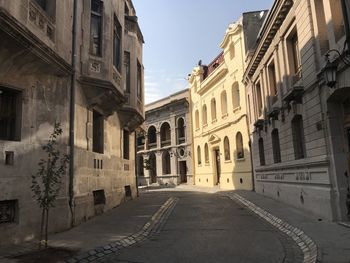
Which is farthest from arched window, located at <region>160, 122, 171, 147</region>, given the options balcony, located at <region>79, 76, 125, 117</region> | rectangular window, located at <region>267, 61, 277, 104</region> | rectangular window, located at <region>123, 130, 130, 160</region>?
balcony, located at <region>79, 76, 125, 117</region>

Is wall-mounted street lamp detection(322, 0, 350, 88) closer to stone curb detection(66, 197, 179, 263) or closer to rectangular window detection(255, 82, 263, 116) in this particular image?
stone curb detection(66, 197, 179, 263)

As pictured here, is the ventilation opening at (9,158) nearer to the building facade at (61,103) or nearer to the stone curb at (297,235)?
the building facade at (61,103)

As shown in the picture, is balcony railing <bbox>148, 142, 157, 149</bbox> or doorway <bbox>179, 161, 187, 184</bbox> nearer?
doorway <bbox>179, 161, 187, 184</bbox>

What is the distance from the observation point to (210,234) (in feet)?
31.7

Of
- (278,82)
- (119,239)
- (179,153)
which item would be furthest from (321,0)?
(179,153)

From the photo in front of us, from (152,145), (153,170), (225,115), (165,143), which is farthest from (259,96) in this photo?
(152,145)

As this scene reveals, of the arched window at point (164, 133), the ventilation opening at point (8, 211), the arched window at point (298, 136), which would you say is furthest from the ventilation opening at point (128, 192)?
the arched window at point (164, 133)

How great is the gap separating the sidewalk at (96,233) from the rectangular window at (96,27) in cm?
580

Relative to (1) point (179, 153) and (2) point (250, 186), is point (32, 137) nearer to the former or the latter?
(2) point (250, 186)

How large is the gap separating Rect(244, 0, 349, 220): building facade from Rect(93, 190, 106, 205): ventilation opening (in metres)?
7.38

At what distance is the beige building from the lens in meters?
26.7

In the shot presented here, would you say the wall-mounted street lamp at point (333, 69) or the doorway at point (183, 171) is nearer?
the wall-mounted street lamp at point (333, 69)

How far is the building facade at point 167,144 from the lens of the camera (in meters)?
40.4

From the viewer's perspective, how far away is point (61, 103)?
10.6 m
